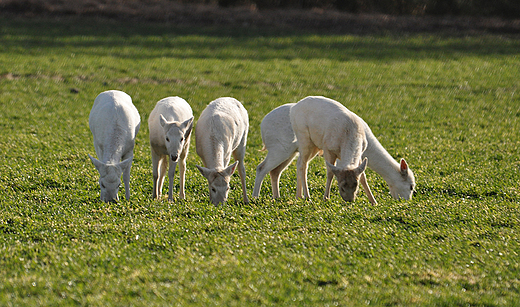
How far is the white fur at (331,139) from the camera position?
893 cm

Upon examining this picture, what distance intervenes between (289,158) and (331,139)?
5.08ft

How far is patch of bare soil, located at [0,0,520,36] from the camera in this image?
34.3 meters

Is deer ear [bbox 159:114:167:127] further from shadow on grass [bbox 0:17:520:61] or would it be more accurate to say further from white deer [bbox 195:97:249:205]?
shadow on grass [bbox 0:17:520:61]

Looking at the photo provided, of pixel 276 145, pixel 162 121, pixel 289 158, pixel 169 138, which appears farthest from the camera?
pixel 289 158

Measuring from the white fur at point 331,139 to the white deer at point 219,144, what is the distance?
1.15 metres

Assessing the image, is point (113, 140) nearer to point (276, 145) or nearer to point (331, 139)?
point (276, 145)

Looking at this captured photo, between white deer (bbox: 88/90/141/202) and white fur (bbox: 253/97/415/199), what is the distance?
8.36 ft

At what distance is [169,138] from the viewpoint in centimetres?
899

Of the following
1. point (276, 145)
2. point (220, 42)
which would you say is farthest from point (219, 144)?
point (220, 42)

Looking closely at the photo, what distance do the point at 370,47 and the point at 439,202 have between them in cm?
2236

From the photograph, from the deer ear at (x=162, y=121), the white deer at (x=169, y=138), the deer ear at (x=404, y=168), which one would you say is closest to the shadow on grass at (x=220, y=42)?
the white deer at (x=169, y=138)

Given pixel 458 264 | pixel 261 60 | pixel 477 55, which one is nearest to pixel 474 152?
pixel 458 264

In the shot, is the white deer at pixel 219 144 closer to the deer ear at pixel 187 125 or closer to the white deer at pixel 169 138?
the deer ear at pixel 187 125

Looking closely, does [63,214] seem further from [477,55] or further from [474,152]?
[477,55]
